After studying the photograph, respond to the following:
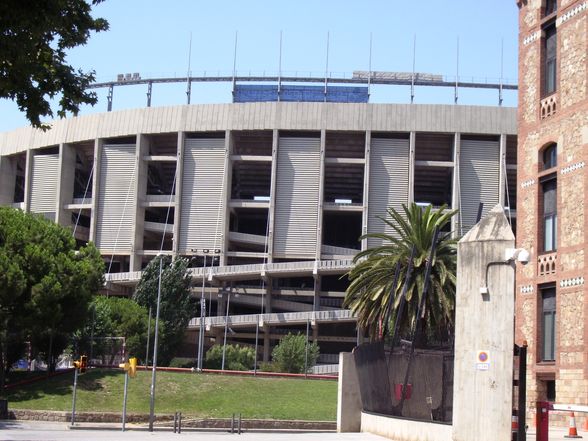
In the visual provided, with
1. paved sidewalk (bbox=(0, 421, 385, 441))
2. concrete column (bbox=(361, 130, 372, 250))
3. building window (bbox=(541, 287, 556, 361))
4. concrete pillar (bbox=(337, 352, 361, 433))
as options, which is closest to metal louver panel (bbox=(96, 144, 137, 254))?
concrete column (bbox=(361, 130, 372, 250))

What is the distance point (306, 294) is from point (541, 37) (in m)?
67.1

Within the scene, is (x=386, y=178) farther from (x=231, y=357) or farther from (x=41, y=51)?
(x=41, y=51)

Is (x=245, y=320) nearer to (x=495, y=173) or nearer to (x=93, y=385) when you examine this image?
(x=495, y=173)

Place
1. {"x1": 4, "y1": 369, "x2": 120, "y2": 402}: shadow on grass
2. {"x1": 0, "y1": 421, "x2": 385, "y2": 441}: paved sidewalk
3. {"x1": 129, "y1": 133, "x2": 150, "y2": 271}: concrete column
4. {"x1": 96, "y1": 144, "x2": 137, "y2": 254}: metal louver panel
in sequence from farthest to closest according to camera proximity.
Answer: {"x1": 96, "y1": 144, "x2": 137, "y2": 254}: metal louver panel → {"x1": 129, "y1": 133, "x2": 150, "y2": 271}: concrete column → {"x1": 4, "y1": 369, "x2": 120, "y2": 402}: shadow on grass → {"x1": 0, "y1": 421, "x2": 385, "y2": 441}: paved sidewalk

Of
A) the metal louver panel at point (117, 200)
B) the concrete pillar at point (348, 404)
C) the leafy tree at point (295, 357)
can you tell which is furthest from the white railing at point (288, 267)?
the concrete pillar at point (348, 404)

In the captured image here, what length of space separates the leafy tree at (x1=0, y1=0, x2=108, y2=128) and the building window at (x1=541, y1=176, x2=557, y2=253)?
22.4 m

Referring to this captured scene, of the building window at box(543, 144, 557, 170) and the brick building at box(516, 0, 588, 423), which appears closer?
the brick building at box(516, 0, 588, 423)

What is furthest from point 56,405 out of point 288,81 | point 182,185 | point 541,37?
point 288,81

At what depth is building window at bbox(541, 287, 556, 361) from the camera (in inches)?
1320

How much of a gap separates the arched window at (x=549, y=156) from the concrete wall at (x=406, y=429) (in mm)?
12649

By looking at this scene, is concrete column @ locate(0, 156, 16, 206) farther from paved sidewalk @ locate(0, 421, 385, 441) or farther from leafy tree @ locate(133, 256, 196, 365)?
paved sidewalk @ locate(0, 421, 385, 441)

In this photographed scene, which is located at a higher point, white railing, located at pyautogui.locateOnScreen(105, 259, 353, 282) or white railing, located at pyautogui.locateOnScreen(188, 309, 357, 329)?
white railing, located at pyautogui.locateOnScreen(105, 259, 353, 282)

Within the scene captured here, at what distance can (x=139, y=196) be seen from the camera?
10094 centimetres

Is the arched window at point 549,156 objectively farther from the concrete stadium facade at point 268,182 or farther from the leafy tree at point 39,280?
the concrete stadium facade at point 268,182
